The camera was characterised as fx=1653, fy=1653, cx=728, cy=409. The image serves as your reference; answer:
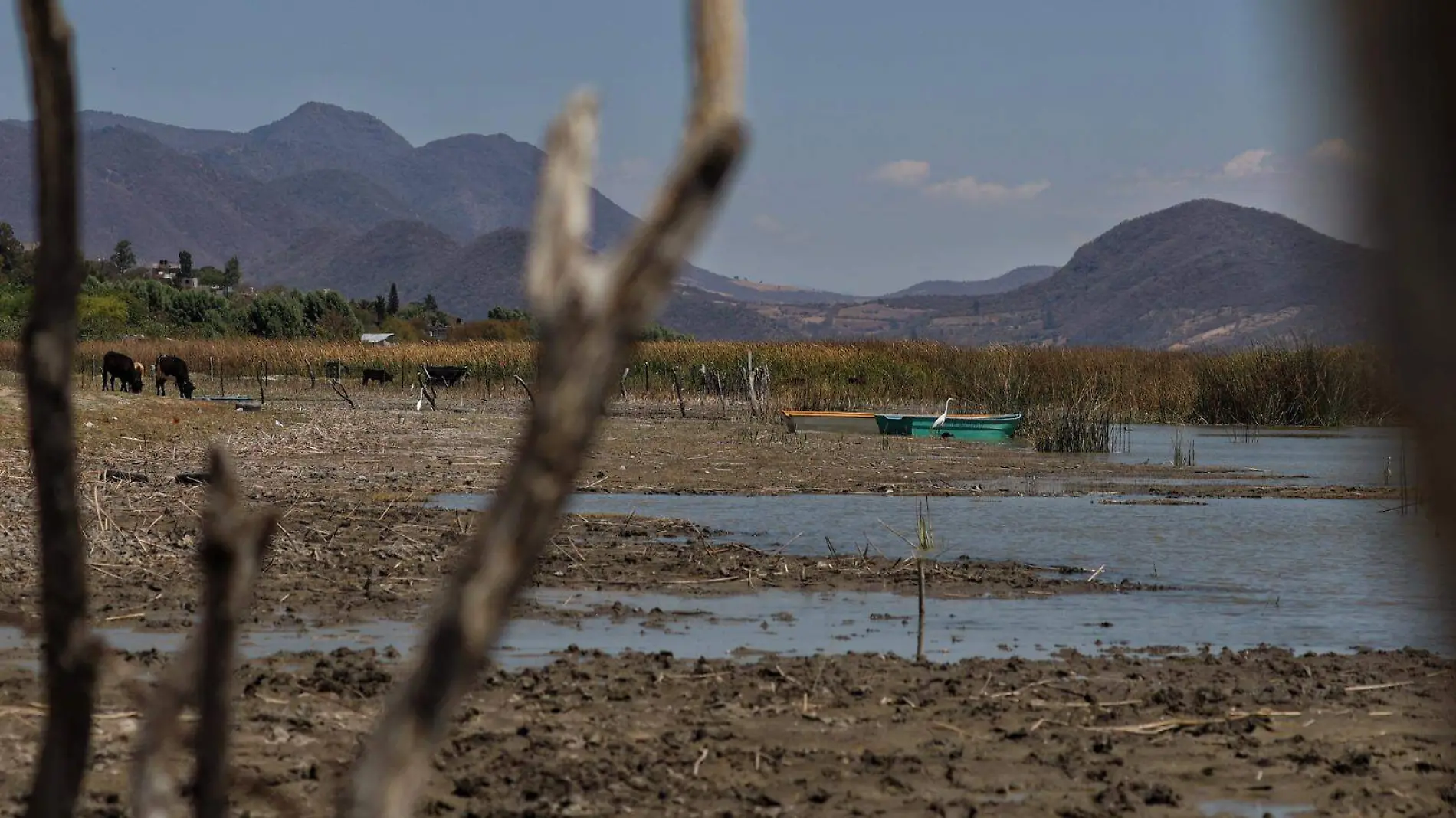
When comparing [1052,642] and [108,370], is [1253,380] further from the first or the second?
[1052,642]

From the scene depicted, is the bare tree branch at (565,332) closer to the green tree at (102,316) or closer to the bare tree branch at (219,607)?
the bare tree branch at (219,607)

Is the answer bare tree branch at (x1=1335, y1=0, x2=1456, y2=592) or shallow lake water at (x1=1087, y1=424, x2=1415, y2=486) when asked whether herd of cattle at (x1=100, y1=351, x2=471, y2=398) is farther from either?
bare tree branch at (x1=1335, y1=0, x2=1456, y2=592)

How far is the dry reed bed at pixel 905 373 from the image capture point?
34500 millimetres

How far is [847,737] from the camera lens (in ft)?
22.1

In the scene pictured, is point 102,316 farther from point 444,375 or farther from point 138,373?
point 138,373

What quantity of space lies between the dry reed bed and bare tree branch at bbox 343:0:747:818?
27.2 meters

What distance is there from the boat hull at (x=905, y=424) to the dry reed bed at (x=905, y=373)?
4.94 feet

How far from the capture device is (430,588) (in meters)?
10.4

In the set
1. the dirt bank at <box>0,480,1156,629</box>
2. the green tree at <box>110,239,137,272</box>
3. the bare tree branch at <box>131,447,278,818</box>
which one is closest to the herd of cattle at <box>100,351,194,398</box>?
the dirt bank at <box>0,480,1156,629</box>

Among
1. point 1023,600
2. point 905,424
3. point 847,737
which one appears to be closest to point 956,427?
point 905,424

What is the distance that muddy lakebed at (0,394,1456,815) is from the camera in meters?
5.93

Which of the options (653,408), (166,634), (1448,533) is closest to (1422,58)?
(1448,533)

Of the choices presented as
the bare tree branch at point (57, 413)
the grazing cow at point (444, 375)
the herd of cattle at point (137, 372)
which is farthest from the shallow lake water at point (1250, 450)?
the grazing cow at point (444, 375)

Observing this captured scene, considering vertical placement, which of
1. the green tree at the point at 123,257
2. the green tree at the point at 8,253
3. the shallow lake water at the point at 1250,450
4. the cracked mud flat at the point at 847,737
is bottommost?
the cracked mud flat at the point at 847,737
